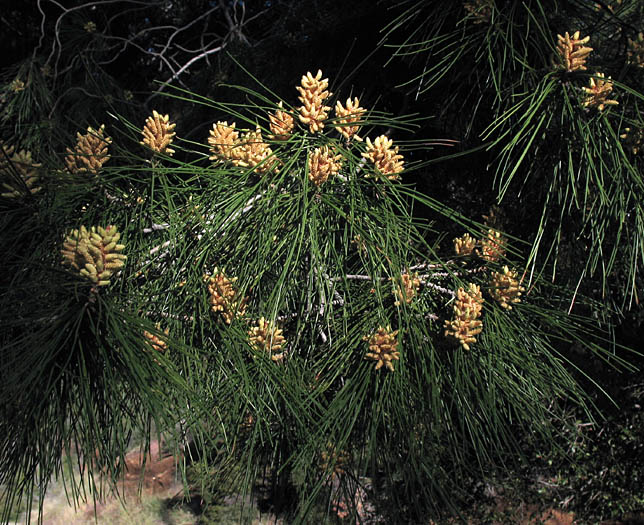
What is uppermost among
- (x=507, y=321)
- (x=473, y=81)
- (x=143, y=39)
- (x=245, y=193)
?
(x=143, y=39)

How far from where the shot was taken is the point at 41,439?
17.9 inches

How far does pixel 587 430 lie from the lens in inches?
57.4

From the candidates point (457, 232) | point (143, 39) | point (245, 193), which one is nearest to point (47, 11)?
point (143, 39)

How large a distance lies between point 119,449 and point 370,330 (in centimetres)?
26

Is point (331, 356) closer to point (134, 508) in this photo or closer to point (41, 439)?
point (41, 439)

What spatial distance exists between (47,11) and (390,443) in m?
1.89

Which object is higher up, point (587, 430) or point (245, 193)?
point (245, 193)

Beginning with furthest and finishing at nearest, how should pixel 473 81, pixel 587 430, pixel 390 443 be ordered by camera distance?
pixel 587 430 < pixel 473 81 < pixel 390 443

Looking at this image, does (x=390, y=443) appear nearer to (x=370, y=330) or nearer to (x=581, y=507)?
(x=370, y=330)

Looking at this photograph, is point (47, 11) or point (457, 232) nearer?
point (457, 232)

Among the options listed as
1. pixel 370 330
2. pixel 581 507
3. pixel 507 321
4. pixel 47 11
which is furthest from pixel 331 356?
pixel 47 11

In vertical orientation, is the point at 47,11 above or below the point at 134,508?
above

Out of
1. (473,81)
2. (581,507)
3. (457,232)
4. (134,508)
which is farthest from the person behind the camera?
(134,508)

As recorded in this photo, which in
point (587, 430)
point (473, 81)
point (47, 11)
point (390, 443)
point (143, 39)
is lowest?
point (587, 430)
